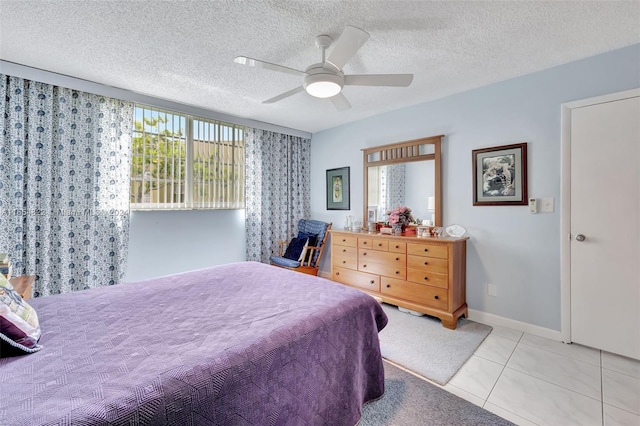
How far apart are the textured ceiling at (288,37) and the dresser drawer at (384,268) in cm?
201

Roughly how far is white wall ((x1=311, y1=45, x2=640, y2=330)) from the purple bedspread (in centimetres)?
184

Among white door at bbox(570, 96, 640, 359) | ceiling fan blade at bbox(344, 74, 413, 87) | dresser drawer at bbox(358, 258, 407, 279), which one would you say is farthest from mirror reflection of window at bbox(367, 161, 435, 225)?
ceiling fan blade at bbox(344, 74, 413, 87)

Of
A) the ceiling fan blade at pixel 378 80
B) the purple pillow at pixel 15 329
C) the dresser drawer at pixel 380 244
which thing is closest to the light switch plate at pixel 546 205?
the dresser drawer at pixel 380 244

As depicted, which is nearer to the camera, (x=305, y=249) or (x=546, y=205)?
(x=546, y=205)

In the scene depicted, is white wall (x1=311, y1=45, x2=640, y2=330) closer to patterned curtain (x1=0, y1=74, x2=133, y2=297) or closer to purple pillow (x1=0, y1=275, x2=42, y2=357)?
purple pillow (x1=0, y1=275, x2=42, y2=357)

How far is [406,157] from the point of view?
3500 mm

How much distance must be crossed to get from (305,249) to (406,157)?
6.14 ft

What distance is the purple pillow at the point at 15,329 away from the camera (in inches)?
39.5

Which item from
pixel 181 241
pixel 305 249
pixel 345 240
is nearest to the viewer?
pixel 181 241

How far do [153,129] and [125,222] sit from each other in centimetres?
119

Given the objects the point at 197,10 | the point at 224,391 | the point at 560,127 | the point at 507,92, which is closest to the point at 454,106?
the point at 507,92

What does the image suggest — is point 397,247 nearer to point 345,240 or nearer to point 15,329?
point 345,240

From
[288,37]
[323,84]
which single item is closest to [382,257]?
[323,84]

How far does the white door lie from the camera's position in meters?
2.15
